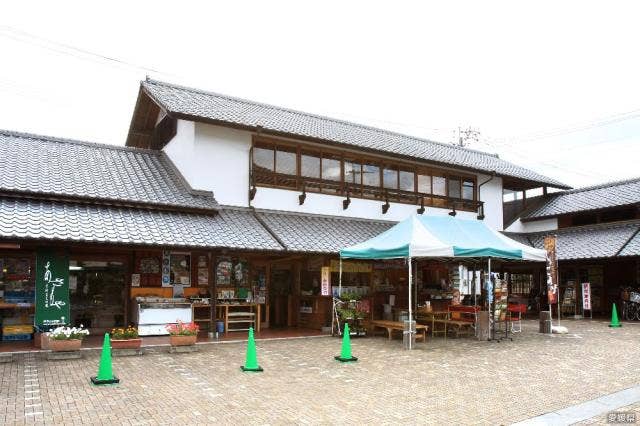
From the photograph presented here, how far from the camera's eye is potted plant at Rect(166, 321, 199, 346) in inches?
461

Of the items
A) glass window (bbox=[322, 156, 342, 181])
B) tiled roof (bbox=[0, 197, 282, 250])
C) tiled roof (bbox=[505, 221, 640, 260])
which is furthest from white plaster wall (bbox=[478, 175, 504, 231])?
tiled roof (bbox=[0, 197, 282, 250])

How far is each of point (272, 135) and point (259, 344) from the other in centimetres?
660

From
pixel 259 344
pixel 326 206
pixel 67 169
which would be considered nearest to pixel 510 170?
pixel 326 206

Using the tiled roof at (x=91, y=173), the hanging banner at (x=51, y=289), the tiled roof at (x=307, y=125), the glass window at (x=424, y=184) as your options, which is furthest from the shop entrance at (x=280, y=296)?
the hanging banner at (x=51, y=289)

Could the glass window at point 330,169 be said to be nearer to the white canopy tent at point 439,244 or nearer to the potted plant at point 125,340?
the white canopy tent at point 439,244

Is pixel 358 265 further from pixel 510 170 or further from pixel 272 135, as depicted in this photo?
pixel 510 170

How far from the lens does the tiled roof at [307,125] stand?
16109mm

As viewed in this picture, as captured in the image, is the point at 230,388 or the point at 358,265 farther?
the point at 358,265

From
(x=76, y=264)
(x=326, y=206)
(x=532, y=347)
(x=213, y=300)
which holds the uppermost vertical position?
(x=326, y=206)

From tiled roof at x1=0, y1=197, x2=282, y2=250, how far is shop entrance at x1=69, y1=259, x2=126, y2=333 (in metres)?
2.02

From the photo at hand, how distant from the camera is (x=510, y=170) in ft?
79.2

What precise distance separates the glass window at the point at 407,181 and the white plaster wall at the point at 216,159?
620cm

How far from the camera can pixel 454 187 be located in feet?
70.2

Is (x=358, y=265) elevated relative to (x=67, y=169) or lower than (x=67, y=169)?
lower
